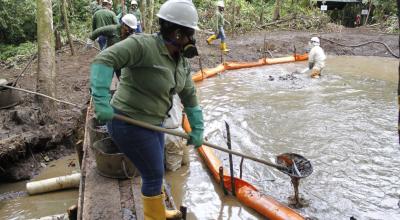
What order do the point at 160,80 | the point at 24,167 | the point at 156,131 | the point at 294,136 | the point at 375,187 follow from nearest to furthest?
the point at 160,80 → the point at 156,131 → the point at 375,187 → the point at 24,167 → the point at 294,136

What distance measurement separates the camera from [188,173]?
19.7 feet

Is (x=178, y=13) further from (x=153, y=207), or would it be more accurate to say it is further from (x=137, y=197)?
(x=137, y=197)

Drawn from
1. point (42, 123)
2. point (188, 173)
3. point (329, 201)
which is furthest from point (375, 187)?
point (42, 123)

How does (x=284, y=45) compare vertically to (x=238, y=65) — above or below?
above

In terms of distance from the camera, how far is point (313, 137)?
7.36 m

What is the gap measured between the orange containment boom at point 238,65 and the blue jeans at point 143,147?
345 inches

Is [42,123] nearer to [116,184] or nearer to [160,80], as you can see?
[116,184]

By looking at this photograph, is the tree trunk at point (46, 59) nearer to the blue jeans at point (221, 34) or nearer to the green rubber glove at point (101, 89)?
the green rubber glove at point (101, 89)

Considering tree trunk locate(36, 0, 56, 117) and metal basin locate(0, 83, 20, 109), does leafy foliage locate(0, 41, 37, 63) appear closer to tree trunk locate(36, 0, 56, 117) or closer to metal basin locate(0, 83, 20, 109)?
metal basin locate(0, 83, 20, 109)

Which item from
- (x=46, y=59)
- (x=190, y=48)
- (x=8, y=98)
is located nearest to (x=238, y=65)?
(x=46, y=59)

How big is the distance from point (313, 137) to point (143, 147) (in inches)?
204

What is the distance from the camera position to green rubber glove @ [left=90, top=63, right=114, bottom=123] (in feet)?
8.56

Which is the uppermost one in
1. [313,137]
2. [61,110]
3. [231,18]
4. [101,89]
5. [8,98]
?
[231,18]

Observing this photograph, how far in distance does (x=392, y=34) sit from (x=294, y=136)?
45.6ft
